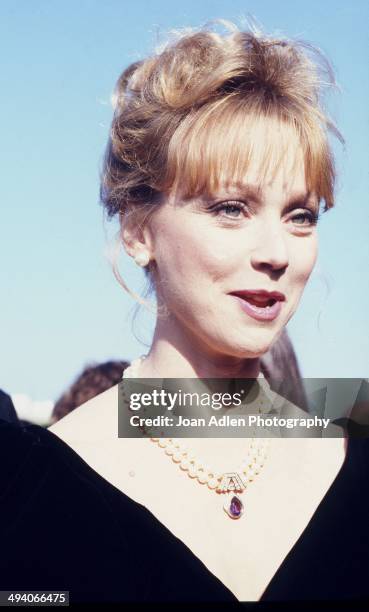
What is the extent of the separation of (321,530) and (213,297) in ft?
1.52

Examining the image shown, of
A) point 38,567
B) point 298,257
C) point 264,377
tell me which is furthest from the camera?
point 264,377

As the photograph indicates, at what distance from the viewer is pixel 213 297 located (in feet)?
4.81

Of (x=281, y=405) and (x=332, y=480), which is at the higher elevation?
(x=281, y=405)

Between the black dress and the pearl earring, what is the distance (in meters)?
0.35

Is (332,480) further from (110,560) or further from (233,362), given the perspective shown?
(110,560)

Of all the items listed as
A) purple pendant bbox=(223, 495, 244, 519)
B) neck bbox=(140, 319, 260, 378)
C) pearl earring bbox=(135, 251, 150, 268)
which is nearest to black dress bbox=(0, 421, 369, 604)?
purple pendant bbox=(223, 495, 244, 519)

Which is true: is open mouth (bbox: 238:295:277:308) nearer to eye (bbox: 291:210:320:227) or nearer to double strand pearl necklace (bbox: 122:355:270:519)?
eye (bbox: 291:210:320:227)

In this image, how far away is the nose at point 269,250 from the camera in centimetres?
145

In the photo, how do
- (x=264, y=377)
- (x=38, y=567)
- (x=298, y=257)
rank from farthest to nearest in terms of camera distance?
(x=264, y=377) < (x=298, y=257) < (x=38, y=567)

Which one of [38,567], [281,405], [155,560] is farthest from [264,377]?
[38,567]

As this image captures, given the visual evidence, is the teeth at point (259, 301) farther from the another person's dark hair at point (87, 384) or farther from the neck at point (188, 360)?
the another person's dark hair at point (87, 384)

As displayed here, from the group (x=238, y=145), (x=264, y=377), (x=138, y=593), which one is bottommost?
(x=138, y=593)

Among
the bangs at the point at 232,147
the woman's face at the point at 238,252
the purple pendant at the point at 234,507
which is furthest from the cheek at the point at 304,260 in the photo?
the purple pendant at the point at 234,507

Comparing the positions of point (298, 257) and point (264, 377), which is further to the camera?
point (264, 377)
